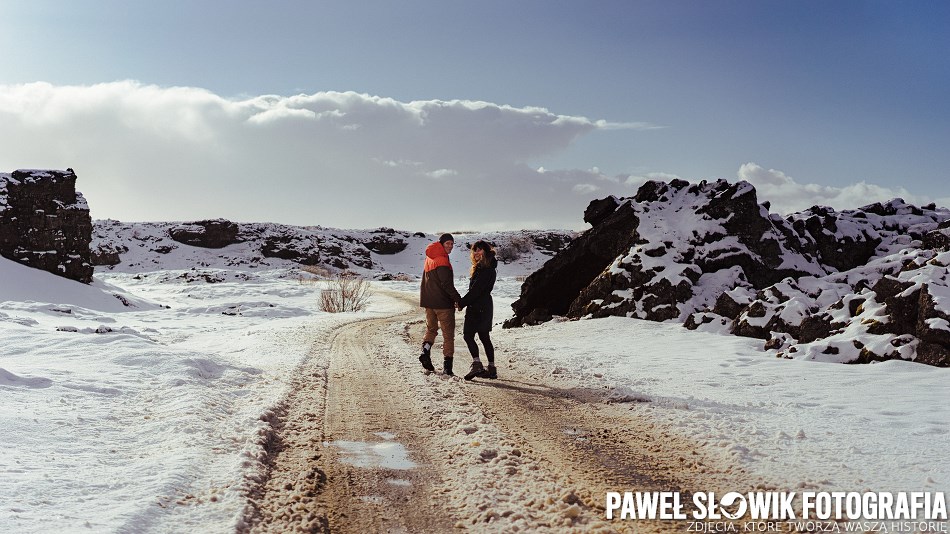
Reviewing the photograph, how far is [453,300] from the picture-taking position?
9.88m

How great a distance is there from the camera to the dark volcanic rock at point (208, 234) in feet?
251

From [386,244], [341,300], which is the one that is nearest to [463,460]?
[341,300]

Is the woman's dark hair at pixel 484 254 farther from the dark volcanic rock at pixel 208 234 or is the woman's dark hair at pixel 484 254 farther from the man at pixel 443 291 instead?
the dark volcanic rock at pixel 208 234

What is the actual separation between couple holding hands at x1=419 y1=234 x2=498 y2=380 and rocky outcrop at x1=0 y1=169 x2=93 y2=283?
24655 mm

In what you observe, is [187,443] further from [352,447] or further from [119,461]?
[352,447]

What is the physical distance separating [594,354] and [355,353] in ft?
16.5

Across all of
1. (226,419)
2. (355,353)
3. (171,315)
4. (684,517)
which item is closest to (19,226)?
(171,315)

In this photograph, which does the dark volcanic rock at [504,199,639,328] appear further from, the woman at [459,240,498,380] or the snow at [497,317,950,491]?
A: the woman at [459,240,498,380]

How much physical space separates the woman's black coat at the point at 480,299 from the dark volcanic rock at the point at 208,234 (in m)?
74.5

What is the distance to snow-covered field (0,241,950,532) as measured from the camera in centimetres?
440

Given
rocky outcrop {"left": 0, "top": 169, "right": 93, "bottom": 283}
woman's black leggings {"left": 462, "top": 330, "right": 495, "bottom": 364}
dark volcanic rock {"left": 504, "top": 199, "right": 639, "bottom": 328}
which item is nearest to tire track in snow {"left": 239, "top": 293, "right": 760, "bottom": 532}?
woman's black leggings {"left": 462, "top": 330, "right": 495, "bottom": 364}

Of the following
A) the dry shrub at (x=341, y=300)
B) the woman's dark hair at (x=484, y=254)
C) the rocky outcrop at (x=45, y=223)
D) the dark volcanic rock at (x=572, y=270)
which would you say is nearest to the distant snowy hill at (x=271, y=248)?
the dry shrub at (x=341, y=300)

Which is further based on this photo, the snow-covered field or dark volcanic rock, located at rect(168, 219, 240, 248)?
dark volcanic rock, located at rect(168, 219, 240, 248)

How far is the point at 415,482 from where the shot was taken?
482 centimetres
